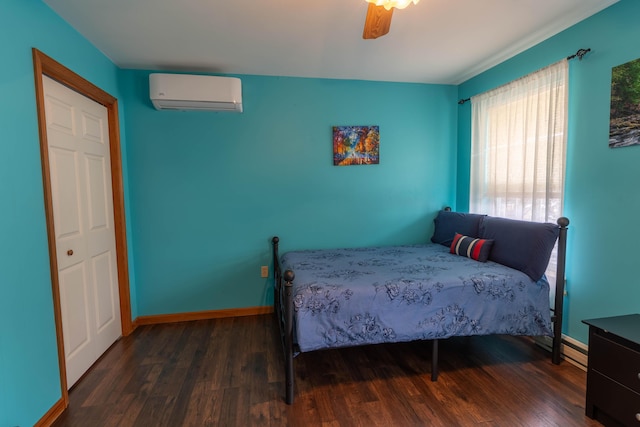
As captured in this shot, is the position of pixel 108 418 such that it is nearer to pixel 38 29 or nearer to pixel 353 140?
pixel 38 29

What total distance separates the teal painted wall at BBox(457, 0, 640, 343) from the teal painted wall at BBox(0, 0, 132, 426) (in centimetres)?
344

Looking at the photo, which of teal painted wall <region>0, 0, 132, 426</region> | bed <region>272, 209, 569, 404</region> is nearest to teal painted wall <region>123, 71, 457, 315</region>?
bed <region>272, 209, 569, 404</region>

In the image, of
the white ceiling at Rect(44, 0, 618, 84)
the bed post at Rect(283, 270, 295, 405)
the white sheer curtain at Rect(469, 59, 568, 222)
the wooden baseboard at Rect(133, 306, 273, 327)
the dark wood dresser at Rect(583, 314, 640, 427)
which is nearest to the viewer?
the dark wood dresser at Rect(583, 314, 640, 427)

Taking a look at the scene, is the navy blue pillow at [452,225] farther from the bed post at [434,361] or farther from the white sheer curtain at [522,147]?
the bed post at [434,361]

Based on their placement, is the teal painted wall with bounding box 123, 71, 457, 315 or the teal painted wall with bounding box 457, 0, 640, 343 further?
the teal painted wall with bounding box 123, 71, 457, 315

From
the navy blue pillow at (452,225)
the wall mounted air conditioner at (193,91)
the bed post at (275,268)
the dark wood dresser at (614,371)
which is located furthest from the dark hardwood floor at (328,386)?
the wall mounted air conditioner at (193,91)

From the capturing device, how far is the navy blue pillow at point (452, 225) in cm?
289

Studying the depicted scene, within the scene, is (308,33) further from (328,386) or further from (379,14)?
(328,386)

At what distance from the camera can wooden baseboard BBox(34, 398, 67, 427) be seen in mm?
1672

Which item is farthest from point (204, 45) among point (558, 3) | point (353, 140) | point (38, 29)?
point (558, 3)

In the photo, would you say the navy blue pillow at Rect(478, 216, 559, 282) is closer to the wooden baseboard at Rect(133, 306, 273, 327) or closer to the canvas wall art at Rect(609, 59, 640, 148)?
the canvas wall art at Rect(609, 59, 640, 148)

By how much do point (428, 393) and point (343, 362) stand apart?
64cm

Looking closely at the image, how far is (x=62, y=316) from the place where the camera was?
6.51ft

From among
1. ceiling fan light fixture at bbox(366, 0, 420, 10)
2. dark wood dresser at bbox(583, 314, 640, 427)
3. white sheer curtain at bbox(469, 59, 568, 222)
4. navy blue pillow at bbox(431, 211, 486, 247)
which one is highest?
ceiling fan light fixture at bbox(366, 0, 420, 10)
